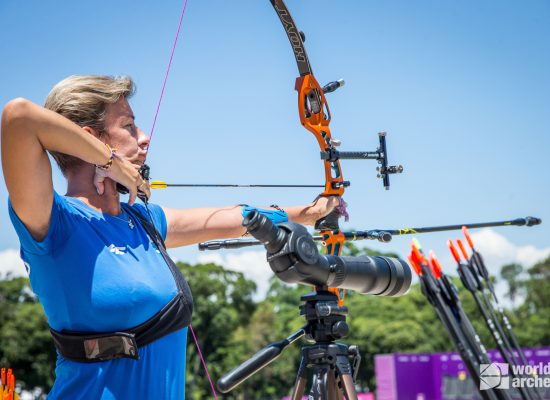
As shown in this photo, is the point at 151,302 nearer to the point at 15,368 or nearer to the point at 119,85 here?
the point at 119,85

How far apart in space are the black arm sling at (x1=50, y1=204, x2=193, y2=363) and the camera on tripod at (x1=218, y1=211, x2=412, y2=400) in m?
0.24

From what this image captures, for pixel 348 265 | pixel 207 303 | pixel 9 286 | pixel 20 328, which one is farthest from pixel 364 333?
pixel 348 265

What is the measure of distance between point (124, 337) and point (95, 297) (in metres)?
0.13

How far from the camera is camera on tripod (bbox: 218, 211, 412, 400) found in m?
1.65

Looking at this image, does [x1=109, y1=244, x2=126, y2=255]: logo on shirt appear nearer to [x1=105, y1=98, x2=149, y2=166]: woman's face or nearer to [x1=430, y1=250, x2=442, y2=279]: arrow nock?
[x1=105, y1=98, x2=149, y2=166]: woman's face

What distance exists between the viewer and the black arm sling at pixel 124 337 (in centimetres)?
173

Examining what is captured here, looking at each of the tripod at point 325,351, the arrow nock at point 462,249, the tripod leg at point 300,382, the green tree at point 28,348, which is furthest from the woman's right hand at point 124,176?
the green tree at point 28,348

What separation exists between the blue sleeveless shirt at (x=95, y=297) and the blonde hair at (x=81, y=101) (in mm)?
250

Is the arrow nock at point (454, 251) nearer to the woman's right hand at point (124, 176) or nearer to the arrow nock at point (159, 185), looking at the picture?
the arrow nock at point (159, 185)

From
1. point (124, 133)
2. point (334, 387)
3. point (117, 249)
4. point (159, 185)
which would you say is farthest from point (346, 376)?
point (159, 185)


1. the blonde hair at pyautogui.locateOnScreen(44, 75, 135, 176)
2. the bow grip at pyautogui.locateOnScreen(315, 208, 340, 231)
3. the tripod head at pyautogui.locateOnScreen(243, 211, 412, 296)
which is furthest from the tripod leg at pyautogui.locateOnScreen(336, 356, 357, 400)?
the bow grip at pyautogui.locateOnScreen(315, 208, 340, 231)

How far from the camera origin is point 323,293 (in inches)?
76.0

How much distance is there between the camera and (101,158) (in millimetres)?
1788

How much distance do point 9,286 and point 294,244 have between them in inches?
1440
